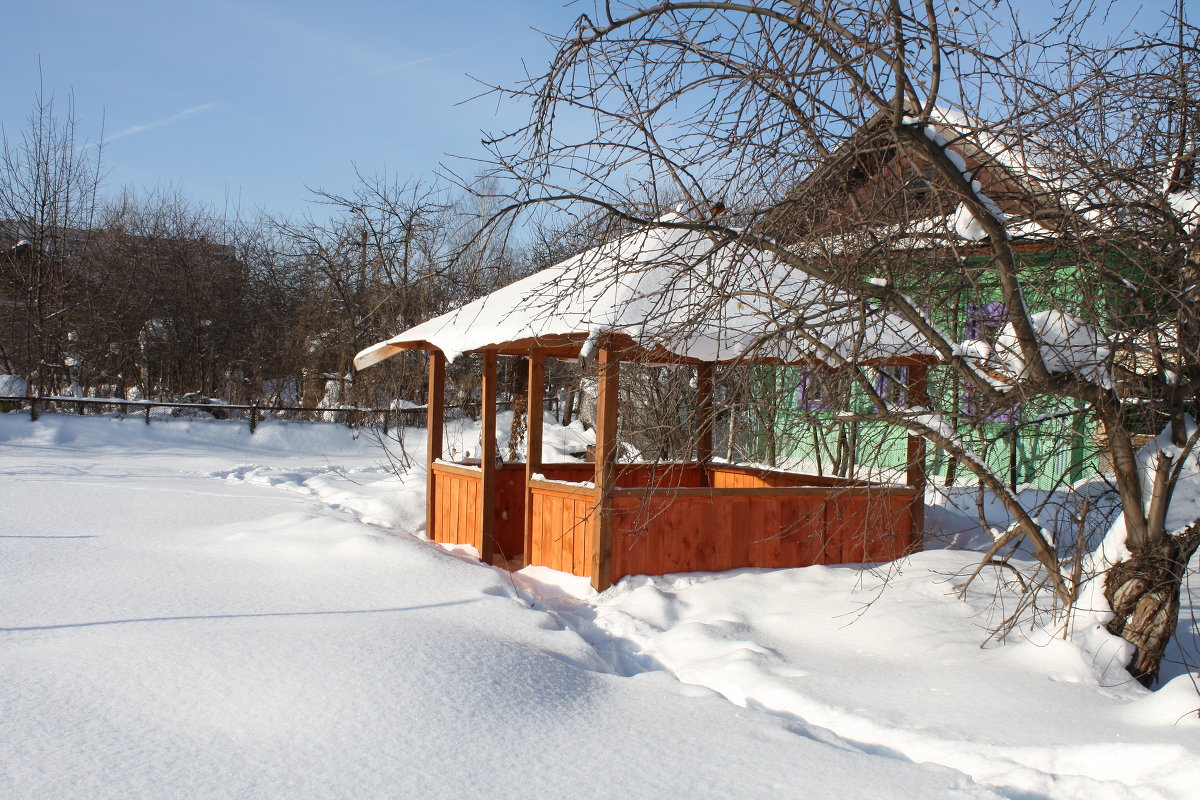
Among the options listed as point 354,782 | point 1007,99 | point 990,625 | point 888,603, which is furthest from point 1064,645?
point 354,782

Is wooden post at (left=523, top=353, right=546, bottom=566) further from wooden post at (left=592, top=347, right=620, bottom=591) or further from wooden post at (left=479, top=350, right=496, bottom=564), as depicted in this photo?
wooden post at (left=592, top=347, right=620, bottom=591)

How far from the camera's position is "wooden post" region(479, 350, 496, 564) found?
9102 mm

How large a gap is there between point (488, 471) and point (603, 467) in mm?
2180

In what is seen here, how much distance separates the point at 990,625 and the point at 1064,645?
747 millimetres

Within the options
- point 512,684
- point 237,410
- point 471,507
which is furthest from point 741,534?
point 237,410

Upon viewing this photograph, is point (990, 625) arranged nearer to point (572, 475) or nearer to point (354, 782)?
point (354, 782)

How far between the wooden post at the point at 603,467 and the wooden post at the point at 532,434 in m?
1.13

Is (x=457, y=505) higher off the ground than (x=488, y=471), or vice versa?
(x=488, y=471)

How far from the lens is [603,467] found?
7316mm

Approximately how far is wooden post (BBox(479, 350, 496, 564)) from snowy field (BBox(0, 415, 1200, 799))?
2.60 feet

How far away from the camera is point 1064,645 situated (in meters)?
5.39

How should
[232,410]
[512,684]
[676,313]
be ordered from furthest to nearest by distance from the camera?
[232,410] < [676,313] < [512,684]

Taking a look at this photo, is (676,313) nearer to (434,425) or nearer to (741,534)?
(741,534)

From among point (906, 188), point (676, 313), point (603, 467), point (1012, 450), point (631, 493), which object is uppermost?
point (906, 188)
